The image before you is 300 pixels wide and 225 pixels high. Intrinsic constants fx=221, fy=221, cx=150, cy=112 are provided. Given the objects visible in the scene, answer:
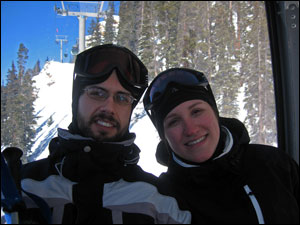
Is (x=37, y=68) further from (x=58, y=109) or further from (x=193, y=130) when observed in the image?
(x=193, y=130)

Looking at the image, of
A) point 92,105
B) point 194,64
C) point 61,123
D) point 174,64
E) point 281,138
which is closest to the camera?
point 92,105

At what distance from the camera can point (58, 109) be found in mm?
2604

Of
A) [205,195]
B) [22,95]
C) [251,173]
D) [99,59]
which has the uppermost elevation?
[99,59]

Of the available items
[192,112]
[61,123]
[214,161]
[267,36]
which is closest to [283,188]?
[214,161]

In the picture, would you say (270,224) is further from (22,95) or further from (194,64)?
(22,95)

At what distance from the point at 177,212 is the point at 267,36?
184cm

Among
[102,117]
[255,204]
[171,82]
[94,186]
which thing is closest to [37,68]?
[102,117]

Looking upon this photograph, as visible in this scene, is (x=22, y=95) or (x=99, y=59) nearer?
(x=99, y=59)

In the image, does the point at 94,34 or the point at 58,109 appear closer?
the point at 94,34

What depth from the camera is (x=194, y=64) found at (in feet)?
9.60

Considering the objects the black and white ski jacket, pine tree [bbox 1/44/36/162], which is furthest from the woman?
pine tree [bbox 1/44/36/162]

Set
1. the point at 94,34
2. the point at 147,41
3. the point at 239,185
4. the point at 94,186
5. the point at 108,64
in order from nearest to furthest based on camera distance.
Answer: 1. the point at 94,186
2. the point at 239,185
3. the point at 108,64
4. the point at 94,34
5. the point at 147,41

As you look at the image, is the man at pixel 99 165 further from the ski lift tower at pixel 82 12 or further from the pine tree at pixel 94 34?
the ski lift tower at pixel 82 12

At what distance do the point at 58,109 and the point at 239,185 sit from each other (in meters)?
2.08
